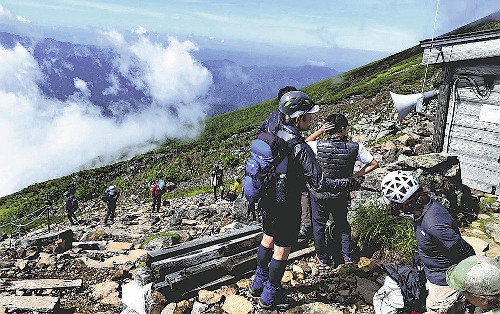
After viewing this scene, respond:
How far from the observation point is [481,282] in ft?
9.22

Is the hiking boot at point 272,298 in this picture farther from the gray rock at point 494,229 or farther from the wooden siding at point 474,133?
the wooden siding at point 474,133

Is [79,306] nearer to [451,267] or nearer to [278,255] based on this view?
[278,255]

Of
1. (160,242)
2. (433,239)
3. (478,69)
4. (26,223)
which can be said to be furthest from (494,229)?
(26,223)

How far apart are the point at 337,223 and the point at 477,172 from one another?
248 inches


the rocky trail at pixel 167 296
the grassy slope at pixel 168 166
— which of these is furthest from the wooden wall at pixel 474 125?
the grassy slope at pixel 168 166

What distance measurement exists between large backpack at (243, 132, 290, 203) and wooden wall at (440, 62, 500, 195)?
25.7 ft

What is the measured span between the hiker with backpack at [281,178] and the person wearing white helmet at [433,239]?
1.00m

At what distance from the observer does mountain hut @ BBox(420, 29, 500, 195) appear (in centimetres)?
888

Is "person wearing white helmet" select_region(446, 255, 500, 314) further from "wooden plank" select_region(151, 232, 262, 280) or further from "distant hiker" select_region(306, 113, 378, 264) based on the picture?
"wooden plank" select_region(151, 232, 262, 280)

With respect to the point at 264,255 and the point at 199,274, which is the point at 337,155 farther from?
the point at 199,274

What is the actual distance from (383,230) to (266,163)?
3485mm

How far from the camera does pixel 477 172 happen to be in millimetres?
9531

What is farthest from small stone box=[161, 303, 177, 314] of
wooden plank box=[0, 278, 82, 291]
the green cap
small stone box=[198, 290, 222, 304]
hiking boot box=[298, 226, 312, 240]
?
the green cap

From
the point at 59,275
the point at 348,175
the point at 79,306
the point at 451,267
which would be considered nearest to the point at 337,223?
the point at 348,175
